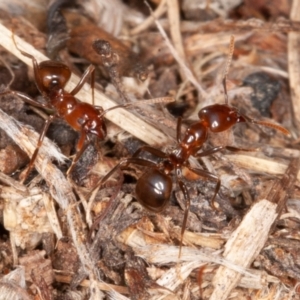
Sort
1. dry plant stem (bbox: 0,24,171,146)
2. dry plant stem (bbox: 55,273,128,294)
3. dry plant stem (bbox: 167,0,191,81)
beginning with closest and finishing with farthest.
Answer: dry plant stem (bbox: 55,273,128,294) < dry plant stem (bbox: 0,24,171,146) < dry plant stem (bbox: 167,0,191,81)

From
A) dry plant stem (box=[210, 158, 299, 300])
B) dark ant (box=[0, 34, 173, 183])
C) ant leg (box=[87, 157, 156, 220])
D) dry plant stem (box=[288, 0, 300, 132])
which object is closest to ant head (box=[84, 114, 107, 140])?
dark ant (box=[0, 34, 173, 183])

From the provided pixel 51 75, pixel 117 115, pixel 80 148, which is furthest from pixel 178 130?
pixel 51 75

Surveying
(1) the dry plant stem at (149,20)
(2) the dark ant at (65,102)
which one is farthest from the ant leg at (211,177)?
(1) the dry plant stem at (149,20)

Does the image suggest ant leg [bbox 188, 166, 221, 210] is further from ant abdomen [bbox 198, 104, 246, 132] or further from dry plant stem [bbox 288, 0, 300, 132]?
dry plant stem [bbox 288, 0, 300, 132]

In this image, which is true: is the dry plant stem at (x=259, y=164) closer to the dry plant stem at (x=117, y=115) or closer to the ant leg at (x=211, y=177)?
the ant leg at (x=211, y=177)

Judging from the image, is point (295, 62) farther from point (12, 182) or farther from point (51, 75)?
point (12, 182)

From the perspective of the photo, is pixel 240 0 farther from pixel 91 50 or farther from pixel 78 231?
pixel 78 231

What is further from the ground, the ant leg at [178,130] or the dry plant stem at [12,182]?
the dry plant stem at [12,182]
